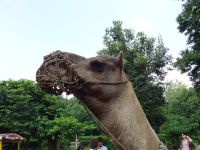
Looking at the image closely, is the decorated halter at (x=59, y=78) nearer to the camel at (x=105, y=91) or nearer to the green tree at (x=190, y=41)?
the camel at (x=105, y=91)

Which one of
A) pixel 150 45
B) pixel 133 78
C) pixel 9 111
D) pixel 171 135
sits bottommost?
pixel 171 135

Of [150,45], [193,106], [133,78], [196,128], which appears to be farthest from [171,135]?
[193,106]

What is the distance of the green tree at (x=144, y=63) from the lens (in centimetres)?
4691

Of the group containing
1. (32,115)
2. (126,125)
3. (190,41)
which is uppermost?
(190,41)

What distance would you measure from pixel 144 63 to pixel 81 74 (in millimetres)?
43770

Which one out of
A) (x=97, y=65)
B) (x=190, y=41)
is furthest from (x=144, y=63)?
(x=97, y=65)

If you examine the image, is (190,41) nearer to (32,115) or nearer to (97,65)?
(32,115)

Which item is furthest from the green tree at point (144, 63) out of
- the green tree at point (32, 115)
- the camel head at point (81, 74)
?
the camel head at point (81, 74)

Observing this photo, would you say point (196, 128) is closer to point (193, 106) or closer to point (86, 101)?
point (193, 106)

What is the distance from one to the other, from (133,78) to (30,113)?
11.1 meters

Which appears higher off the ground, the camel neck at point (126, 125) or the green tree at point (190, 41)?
the green tree at point (190, 41)

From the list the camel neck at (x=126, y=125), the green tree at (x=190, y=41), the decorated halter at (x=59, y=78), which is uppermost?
the green tree at (x=190, y=41)

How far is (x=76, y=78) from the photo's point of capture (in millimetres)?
3910

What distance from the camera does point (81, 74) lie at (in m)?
3.95
